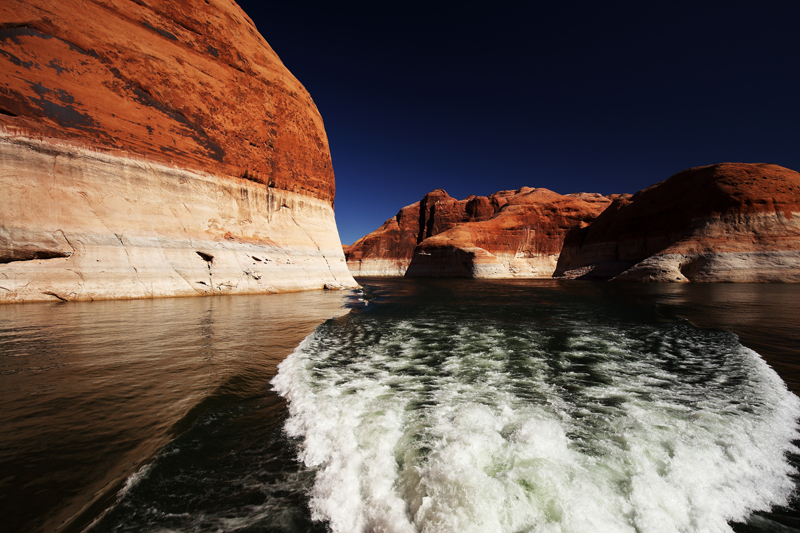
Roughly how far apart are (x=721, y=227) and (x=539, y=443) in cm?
3632

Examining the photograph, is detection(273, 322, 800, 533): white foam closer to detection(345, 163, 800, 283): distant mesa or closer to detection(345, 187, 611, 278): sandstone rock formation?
detection(345, 163, 800, 283): distant mesa

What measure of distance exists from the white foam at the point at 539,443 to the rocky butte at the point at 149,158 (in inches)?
406

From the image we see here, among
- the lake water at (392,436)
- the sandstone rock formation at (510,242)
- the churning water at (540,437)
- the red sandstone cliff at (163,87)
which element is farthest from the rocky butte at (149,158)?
the sandstone rock formation at (510,242)

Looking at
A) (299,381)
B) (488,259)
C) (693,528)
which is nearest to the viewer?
(693,528)

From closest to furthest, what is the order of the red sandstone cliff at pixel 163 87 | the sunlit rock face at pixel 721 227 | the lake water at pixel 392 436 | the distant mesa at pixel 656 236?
the lake water at pixel 392 436 < the red sandstone cliff at pixel 163 87 < the sunlit rock face at pixel 721 227 < the distant mesa at pixel 656 236

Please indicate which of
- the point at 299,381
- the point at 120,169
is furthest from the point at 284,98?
the point at 299,381

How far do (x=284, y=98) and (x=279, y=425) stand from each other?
18.5 m

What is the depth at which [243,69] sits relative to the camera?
49.6ft

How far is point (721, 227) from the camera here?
25.9 metres

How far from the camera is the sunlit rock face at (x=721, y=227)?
23.4 metres

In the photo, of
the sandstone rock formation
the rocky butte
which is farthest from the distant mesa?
the rocky butte

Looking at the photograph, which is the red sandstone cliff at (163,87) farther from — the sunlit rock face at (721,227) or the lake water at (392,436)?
the sunlit rock face at (721,227)

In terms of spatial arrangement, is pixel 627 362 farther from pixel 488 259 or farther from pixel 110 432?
pixel 488 259

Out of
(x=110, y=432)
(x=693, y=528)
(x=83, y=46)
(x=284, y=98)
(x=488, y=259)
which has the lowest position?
Answer: (x=693, y=528)
